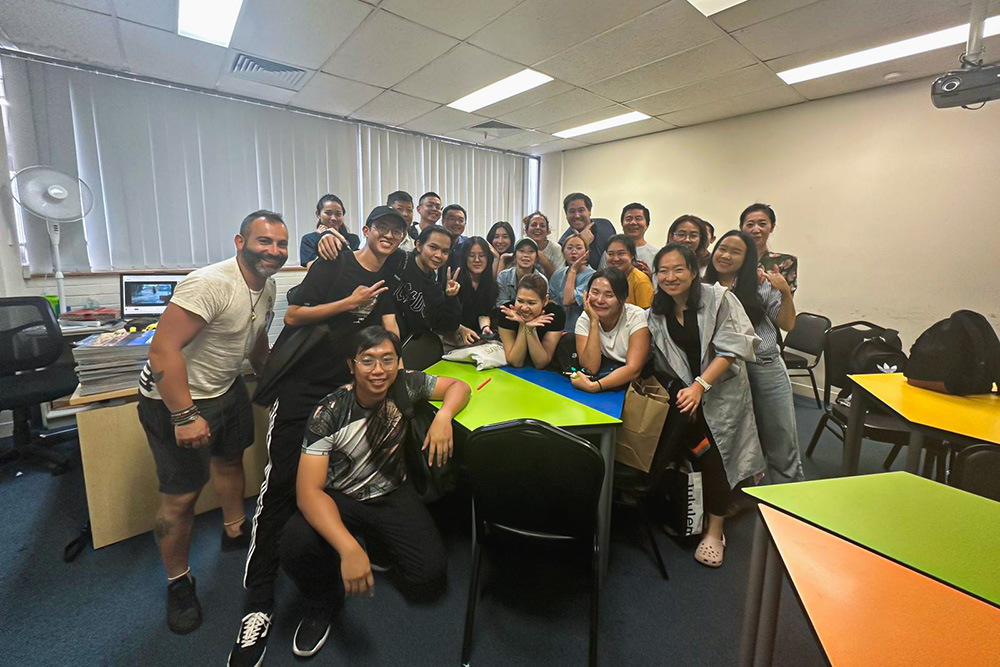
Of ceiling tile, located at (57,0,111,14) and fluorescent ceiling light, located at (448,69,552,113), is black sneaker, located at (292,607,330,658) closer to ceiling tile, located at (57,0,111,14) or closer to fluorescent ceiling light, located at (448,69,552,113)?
→ ceiling tile, located at (57,0,111,14)

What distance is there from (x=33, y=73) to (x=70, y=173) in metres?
0.73

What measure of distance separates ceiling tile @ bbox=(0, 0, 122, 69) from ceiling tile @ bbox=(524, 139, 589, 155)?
4.39 metres

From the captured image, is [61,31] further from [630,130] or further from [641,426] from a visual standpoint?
[630,130]

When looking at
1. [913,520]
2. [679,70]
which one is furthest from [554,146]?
[913,520]

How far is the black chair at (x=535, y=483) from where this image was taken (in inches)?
52.1

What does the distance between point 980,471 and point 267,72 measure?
185 inches

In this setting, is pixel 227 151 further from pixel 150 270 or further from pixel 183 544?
pixel 183 544

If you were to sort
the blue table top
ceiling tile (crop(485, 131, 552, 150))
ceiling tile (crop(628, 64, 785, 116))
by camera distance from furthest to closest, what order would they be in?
ceiling tile (crop(485, 131, 552, 150)) < ceiling tile (crop(628, 64, 785, 116)) < the blue table top

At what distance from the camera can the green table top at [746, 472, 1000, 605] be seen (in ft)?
2.73

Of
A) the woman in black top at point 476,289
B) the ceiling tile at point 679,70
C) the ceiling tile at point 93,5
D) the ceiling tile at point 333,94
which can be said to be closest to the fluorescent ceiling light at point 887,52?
the ceiling tile at point 679,70

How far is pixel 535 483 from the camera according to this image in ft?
4.53

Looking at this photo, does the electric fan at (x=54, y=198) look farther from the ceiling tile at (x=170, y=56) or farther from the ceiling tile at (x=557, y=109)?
the ceiling tile at (x=557, y=109)

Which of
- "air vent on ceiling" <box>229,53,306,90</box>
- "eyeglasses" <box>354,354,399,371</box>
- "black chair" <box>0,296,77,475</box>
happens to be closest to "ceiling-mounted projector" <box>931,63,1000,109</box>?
"eyeglasses" <box>354,354,399,371</box>

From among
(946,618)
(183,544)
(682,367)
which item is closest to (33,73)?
(183,544)
